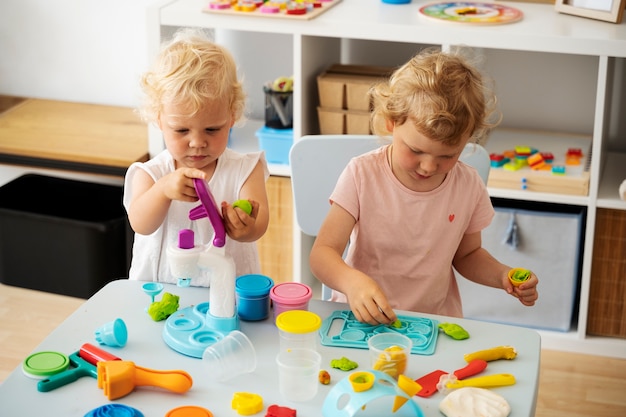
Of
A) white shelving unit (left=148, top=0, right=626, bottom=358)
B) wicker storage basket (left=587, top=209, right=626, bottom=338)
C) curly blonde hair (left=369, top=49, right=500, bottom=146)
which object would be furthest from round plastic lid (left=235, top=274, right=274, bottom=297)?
wicker storage basket (left=587, top=209, right=626, bottom=338)

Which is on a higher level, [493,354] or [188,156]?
[188,156]

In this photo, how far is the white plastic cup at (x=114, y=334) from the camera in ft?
4.10

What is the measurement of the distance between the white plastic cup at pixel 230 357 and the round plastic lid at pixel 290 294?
0.39 feet

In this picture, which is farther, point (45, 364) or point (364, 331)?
point (364, 331)

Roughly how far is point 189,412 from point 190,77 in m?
0.56

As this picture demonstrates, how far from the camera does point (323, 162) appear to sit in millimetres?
1718

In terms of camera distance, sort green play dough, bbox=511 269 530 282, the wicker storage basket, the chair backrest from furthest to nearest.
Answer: the wicker storage basket < the chair backrest < green play dough, bbox=511 269 530 282

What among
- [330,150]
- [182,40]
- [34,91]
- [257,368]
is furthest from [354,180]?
[34,91]

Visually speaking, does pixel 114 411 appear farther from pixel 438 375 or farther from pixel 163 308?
pixel 438 375

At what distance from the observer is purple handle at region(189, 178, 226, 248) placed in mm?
1230

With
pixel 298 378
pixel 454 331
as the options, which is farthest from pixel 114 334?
pixel 454 331

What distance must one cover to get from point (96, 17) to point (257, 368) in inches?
79.3

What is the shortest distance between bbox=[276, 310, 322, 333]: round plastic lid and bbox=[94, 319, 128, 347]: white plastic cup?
221mm

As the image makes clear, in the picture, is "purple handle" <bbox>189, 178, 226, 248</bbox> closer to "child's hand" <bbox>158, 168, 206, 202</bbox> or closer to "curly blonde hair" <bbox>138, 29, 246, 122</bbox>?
"child's hand" <bbox>158, 168, 206, 202</bbox>
